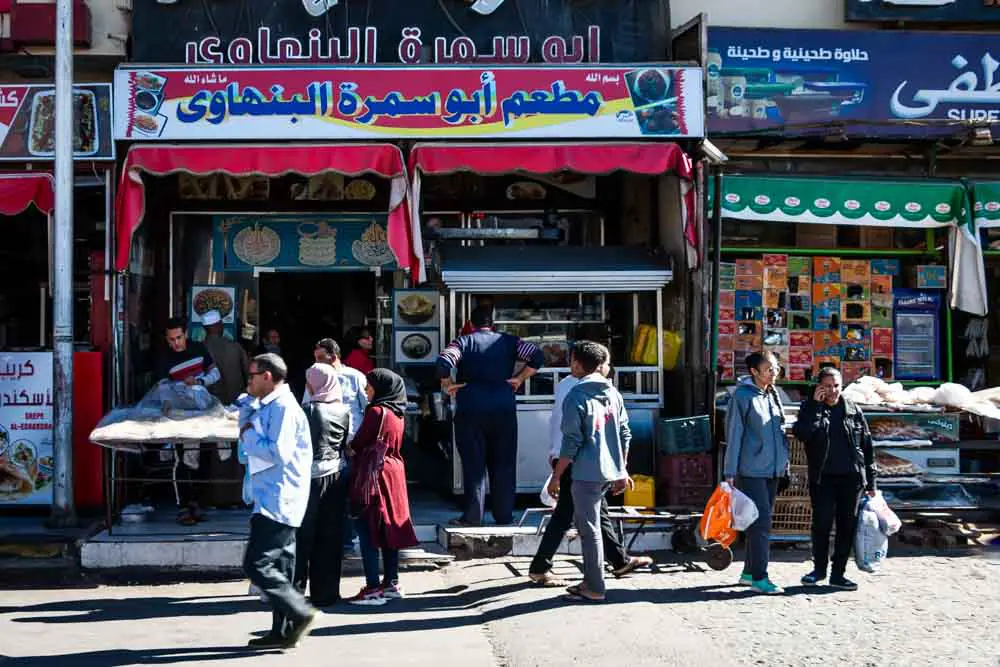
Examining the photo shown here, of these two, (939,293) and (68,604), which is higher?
(939,293)

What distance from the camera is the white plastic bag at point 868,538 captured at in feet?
28.5

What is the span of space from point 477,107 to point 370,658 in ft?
18.2

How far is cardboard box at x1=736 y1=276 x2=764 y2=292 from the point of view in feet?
40.3

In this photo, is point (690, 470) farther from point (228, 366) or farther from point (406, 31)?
point (406, 31)

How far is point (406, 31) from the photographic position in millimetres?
11273

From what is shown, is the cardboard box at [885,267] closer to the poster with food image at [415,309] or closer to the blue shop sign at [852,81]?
the blue shop sign at [852,81]

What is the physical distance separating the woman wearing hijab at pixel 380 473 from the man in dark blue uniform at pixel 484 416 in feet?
6.04

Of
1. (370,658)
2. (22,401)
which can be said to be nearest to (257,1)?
(22,401)

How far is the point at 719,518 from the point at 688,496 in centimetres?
217

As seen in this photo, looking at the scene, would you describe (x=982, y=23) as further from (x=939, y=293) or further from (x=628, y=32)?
(x=628, y=32)

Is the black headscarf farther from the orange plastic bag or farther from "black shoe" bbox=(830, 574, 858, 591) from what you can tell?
"black shoe" bbox=(830, 574, 858, 591)

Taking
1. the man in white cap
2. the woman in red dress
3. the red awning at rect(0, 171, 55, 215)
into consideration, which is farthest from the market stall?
the red awning at rect(0, 171, 55, 215)

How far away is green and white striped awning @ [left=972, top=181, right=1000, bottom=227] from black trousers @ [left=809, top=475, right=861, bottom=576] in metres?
4.51

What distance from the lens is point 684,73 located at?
35.3 ft
